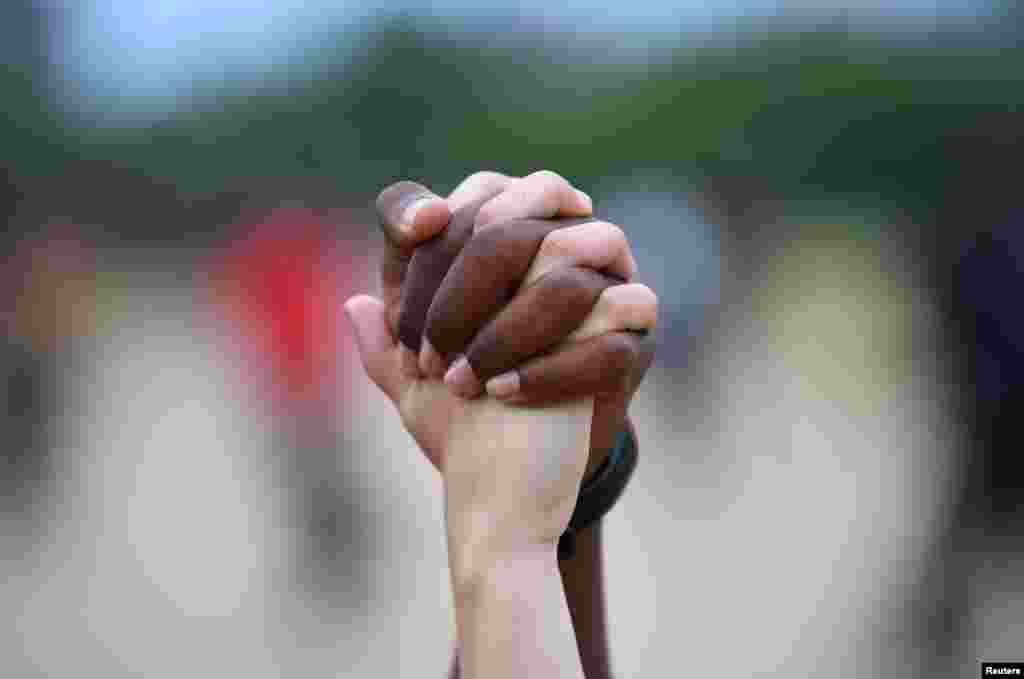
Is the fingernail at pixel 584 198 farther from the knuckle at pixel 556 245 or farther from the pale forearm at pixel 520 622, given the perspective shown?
the pale forearm at pixel 520 622

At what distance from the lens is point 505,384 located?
0.51 metres

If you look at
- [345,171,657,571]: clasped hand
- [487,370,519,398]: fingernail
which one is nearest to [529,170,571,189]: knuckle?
[345,171,657,571]: clasped hand

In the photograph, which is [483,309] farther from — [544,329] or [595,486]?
[595,486]

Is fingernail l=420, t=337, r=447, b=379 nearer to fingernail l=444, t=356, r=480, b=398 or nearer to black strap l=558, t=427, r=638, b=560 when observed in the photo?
fingernail l=444, t=356, r=480, b=398

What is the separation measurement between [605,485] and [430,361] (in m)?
0.15

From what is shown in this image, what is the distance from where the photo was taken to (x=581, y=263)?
1.69 ft

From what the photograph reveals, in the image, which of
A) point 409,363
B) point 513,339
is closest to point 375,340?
point 409,363

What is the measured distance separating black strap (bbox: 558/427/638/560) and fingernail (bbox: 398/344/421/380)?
0.43ft

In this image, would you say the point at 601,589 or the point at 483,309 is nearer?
the point at 483,309

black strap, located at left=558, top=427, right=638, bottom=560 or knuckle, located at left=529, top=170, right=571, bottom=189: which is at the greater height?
knuckle, located at left=529, top=170, right=571, bottom=189

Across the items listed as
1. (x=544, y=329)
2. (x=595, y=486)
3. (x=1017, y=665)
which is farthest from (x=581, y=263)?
(x=1017, y=665)

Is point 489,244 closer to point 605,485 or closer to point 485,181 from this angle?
point 485,181

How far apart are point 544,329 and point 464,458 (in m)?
0.10

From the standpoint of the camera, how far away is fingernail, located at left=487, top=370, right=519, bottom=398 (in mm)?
510
